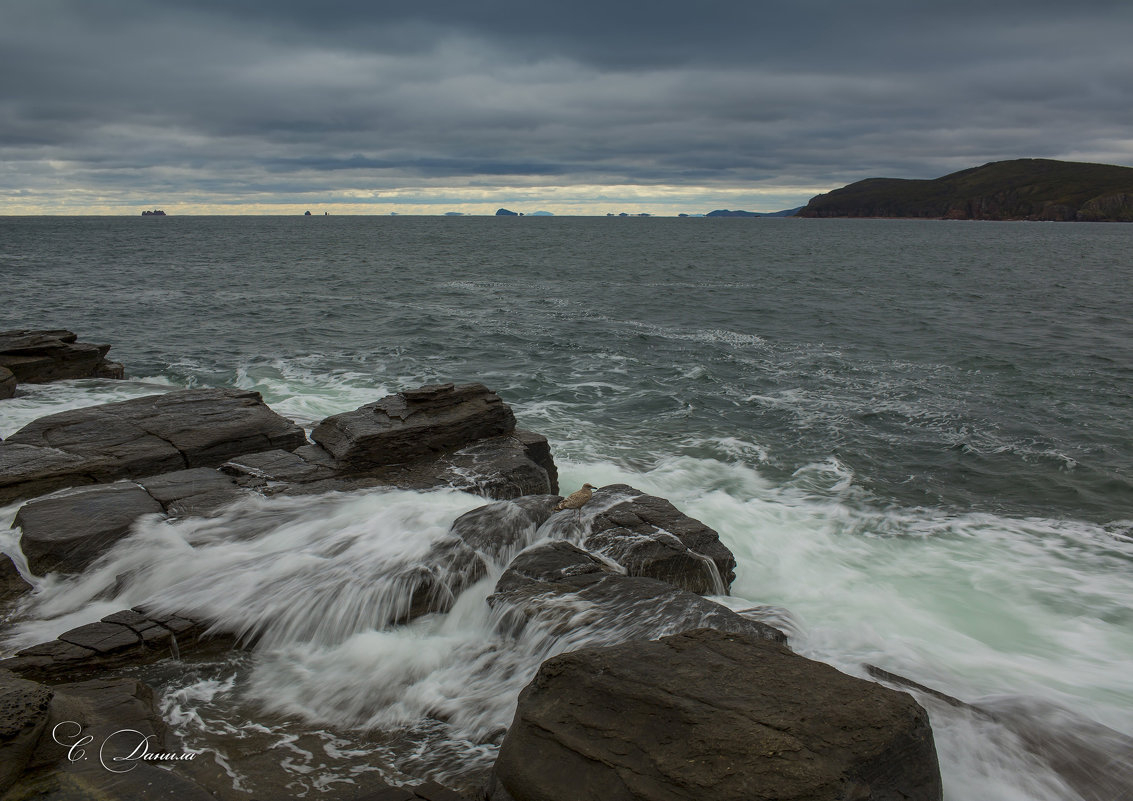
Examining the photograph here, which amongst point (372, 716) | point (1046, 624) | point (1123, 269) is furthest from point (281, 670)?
point (1123, 269)

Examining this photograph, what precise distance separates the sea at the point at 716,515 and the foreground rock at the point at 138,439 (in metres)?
0.87

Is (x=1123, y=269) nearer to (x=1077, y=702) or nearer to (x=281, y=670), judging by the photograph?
(x=1077, y=702)

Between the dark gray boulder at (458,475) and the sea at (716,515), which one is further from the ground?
the dark gray boulder at (458,475)

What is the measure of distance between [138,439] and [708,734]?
34.6 feet

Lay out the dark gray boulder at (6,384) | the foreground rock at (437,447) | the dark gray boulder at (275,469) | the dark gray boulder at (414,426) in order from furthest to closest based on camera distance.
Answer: the dark gray boulder at (6,384), the dark gray boulder at (414,426), the foreground rock at (437,447), the dark gray boulder at (275,469)

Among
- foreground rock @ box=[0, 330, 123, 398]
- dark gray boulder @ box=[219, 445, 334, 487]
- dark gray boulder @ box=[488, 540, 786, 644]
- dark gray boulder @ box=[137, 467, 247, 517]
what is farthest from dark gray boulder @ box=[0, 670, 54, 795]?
foreground rock @ box=[0, 330, 123, 398]

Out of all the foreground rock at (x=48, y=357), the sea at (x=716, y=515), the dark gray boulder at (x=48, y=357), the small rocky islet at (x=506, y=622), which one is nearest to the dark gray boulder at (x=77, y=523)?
the small rocky islet at (x=506, y=622)

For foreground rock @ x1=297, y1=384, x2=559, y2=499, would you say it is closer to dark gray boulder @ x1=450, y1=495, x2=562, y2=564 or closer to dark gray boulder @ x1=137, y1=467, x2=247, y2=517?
dark gray boulder @ x1=137, y1=467, x2=247, y2=517

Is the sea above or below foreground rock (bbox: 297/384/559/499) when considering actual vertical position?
below

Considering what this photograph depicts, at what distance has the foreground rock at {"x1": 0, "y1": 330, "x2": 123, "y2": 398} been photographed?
17.9 meters

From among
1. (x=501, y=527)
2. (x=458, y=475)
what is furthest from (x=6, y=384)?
(x=501, y=527)

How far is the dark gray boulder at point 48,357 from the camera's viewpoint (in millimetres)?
17859

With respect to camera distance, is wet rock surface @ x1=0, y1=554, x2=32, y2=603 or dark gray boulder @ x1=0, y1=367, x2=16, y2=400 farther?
dark gray boulder @ x1=0, y1=367, x2=16, y2=400

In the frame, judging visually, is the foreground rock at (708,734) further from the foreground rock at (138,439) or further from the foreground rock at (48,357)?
the foreground rock at (48,357)
